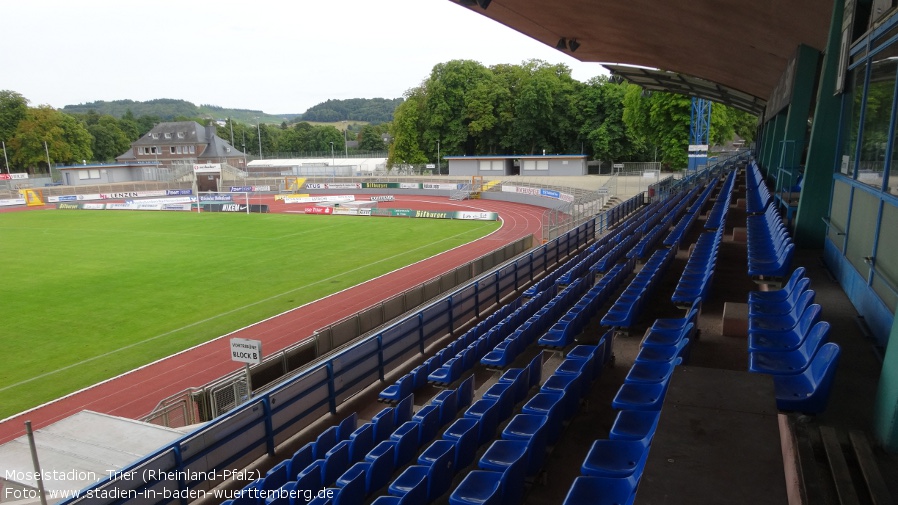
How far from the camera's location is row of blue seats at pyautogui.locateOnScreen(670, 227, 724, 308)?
766 cm

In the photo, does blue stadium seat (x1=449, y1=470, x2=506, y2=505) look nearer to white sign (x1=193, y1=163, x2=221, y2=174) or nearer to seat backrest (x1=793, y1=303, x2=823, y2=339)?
seat backrest (x1=793, y1=303, x2=823, y2=339)

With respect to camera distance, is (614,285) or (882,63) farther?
(614,285)

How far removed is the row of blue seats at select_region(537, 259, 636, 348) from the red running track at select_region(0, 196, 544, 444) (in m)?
9.61

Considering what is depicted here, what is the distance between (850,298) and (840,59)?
3406 millimetres

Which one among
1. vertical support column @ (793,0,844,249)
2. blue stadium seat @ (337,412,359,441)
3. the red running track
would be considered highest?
vertical support column @ (793,0,844,249)

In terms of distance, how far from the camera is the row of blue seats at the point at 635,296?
8133 mm

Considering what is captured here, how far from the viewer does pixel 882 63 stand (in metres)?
5.71

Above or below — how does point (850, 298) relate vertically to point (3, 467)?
above

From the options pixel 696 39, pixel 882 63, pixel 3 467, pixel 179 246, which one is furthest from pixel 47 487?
pixel 179 246

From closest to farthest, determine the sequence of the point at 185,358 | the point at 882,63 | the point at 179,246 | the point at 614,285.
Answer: the point at 882,63
the point at 614,285
the point at 185,358
the point at 179,246

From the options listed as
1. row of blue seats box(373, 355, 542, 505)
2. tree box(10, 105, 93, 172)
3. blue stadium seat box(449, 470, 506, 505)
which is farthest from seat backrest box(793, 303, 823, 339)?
tree box(10, 105, 93, 172)

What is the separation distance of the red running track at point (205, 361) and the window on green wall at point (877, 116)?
1375 centimetres

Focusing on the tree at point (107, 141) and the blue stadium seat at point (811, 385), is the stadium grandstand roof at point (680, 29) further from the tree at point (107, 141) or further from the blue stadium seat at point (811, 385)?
the tree at point (107, 141)

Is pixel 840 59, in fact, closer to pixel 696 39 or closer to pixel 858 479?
pixel 858 479
